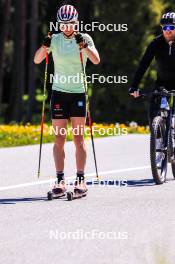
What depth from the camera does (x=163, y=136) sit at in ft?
42.1

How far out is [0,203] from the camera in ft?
36.0

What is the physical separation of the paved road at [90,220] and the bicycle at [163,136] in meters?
0.23

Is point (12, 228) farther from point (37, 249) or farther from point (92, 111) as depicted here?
point (92, 111)

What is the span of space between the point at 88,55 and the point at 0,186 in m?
2.36

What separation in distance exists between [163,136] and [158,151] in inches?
10.9

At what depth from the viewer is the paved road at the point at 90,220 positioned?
7875 millimetres

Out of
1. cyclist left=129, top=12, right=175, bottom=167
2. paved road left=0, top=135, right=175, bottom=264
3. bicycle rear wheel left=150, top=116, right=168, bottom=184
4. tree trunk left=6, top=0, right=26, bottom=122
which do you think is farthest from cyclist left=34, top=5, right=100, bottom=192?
tree trunk left=6, top=0, right=26, bottom=122

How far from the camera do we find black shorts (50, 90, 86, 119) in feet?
36.9

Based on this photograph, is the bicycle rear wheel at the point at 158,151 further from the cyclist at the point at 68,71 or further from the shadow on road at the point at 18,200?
the shadow on road at the point at 18,200

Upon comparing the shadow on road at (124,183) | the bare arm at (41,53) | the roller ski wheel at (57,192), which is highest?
the bare arm at (41,53)

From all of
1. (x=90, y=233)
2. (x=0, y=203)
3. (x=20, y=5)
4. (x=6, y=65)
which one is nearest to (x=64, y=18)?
(x=0, y=203)

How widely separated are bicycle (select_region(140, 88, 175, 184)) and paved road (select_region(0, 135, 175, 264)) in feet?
0.76

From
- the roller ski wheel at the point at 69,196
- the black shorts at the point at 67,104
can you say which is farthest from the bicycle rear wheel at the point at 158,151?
the roller ski wheel at the point at 69,196

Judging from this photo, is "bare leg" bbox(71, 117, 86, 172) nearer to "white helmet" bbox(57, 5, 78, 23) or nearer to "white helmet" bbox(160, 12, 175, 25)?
"white helmet" bbox(57, 5, 78, 23)
